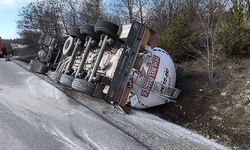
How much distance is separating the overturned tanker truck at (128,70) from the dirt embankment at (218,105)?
526 millimetres

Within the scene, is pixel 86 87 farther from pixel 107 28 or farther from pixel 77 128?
pixel 107 28

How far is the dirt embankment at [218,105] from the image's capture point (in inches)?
144

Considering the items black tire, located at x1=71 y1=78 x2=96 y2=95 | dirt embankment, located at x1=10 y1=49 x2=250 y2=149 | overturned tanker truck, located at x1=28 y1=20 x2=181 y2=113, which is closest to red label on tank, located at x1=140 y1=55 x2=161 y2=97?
overturned tanker truck, located at x1=28 y1=20 x2=181 y2=113

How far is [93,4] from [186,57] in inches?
601

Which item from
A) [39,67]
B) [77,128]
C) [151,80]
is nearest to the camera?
[77,128]

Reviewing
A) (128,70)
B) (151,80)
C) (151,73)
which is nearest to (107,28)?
(128,70)

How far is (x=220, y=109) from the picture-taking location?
4.54 meters

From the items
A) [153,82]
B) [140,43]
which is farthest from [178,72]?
[140,43]

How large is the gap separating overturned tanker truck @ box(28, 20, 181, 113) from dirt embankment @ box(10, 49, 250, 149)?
526mm

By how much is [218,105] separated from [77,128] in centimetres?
362

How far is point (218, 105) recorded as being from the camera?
4719mm

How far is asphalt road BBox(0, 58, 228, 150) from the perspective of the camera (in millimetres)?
2740

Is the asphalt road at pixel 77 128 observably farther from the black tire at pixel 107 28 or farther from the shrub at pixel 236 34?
the shrub at pixel 236 34

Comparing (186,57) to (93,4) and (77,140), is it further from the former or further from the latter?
(93,4)
